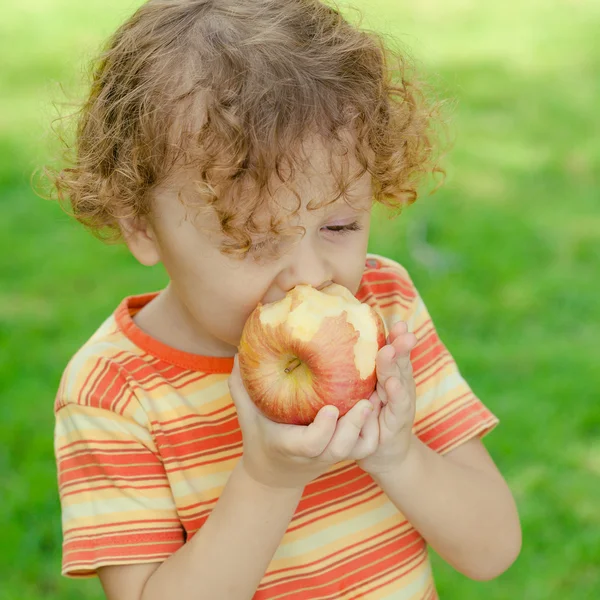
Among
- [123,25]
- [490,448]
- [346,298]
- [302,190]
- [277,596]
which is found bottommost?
[490,448]

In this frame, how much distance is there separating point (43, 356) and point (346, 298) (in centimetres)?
218

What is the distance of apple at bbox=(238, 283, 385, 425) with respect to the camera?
5.22ft

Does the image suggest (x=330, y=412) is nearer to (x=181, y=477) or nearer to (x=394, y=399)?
(x=394, y=399)

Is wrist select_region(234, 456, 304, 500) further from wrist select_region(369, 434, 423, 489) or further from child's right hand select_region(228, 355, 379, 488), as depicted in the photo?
wrist select_region(369, 434, 423, 489)

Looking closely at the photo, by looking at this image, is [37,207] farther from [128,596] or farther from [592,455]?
[128,596]

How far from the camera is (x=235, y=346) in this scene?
1.87 m

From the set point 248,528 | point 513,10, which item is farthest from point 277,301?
point 513,10

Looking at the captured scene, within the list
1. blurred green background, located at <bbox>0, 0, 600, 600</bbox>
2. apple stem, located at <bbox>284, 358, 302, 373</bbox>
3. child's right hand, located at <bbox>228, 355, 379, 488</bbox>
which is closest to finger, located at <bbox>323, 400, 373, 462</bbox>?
child's right hand, located at <bbox>228, 355, 379, 488</bbox>

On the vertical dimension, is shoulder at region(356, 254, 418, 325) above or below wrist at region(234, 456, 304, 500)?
above

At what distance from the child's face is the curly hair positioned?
31 mm

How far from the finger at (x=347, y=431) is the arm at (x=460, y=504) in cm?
19

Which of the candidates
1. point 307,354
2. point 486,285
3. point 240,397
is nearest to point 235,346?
point 240,397

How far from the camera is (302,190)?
165 cm

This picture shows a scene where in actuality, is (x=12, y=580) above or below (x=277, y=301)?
below
